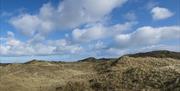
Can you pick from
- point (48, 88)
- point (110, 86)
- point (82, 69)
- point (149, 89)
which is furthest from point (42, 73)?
point (149, 89)

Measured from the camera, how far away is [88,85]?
2988 cm

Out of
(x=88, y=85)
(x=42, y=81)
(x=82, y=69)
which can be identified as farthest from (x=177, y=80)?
(x=82, y=69)

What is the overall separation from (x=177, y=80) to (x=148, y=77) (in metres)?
3.63

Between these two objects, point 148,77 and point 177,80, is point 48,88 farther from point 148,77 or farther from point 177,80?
point 177,80

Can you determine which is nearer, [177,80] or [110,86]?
[177,80]

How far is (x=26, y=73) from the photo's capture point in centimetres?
4800

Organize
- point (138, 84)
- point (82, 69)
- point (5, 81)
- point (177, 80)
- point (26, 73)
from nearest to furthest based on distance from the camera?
point (177, 80), point (138, 84), point (5, 81), point (26, 73), point (82, 69)

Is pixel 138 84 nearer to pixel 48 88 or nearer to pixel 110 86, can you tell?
pixel 110 86

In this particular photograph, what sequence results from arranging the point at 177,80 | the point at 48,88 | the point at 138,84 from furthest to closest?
the point at 48,88, the point at 138,84, the point at 177,80

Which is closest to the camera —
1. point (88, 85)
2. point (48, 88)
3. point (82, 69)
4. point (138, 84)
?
point (138, 84)

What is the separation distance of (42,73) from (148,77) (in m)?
24.1

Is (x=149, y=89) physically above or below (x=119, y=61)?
below

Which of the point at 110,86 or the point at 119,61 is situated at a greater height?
the point at 119,61

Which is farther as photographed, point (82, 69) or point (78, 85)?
point (82, 69)
